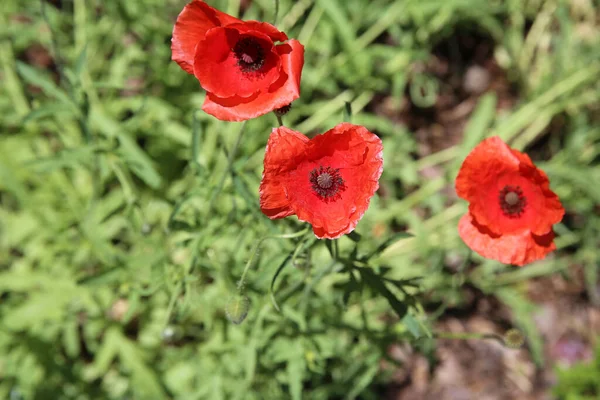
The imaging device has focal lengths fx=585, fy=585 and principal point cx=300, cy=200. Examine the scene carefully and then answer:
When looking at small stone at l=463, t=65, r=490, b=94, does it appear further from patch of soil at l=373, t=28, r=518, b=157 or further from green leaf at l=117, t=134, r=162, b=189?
green leaf at l=117, t=134, r=162, b=189

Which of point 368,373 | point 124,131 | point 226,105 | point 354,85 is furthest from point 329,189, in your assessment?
point 354,85

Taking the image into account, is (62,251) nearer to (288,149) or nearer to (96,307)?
(96,307)

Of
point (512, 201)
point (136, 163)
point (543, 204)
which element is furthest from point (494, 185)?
point (136, 163)

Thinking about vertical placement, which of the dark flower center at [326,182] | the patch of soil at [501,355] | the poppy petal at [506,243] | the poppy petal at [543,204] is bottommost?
the patch of soil at [501,355]

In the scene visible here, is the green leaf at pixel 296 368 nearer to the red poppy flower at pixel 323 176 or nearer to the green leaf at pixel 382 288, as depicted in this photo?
the green leaf at pixel 382 288

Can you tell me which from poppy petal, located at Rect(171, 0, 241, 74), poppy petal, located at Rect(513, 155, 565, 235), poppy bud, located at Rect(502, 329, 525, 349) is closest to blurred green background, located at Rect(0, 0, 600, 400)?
poppy bud, located at Rect(502, 329, 525, 349)

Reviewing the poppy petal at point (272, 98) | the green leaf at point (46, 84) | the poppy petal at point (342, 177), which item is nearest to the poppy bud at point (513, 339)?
the poppy petal at point (342, 177)
